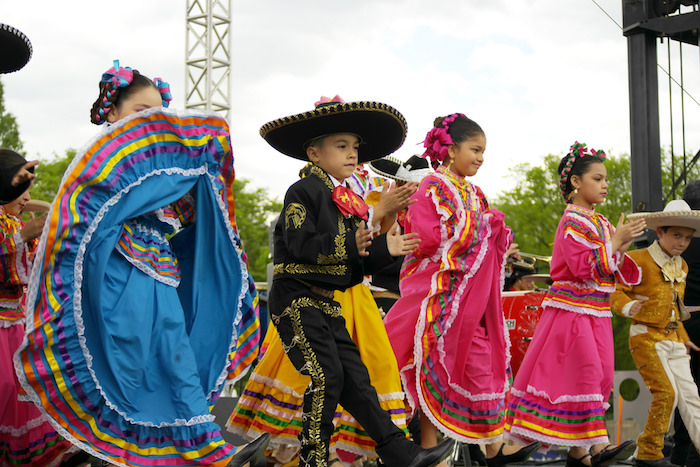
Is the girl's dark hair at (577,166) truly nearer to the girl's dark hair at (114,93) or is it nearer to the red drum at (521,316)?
the red drum at (521,316)

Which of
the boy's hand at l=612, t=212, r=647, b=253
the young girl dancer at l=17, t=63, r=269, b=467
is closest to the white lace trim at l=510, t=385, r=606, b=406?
the boy's hand at l=612, t=212, r=647, b=253

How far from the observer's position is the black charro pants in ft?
12.1

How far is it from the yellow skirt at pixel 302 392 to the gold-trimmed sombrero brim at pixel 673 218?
2559mm

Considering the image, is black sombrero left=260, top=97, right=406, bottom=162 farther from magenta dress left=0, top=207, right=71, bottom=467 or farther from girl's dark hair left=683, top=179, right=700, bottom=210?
girl's dark hair left=683, top=179, right=700, bottom=210

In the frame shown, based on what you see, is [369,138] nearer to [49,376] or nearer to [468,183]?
[468,183]

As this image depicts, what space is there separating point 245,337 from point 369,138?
1.37m

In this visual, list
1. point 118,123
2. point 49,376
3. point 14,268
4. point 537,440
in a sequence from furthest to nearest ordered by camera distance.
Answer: point 537,440, point 14,268, point 118,123, point 49,376

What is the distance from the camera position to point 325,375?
3.71 m

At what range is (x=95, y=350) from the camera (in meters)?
3.25

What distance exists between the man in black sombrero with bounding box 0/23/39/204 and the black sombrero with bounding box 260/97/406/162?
48.3 inches

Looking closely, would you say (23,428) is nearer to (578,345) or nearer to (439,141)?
(439,141)

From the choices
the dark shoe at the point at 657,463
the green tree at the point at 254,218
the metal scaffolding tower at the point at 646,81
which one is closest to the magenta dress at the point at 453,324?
the dark shoe at the point at 657,463

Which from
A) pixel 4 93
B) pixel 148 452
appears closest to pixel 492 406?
pixel 148 452

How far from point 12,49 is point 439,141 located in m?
2.62
